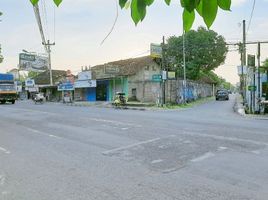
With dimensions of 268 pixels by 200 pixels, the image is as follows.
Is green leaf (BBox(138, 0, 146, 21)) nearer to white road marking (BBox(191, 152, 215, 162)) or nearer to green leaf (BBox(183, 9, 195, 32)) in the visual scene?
green leaf (BBox(183, 9, 195, 32))

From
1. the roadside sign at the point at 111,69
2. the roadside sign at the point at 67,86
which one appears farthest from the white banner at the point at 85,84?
the roadside sign at the point at 111,69

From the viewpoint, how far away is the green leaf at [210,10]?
148 centimetres

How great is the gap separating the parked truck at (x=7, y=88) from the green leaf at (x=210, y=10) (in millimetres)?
47305

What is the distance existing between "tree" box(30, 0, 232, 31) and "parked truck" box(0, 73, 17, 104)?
46932 mm

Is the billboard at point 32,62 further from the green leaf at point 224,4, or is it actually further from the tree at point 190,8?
the green leaf at point 224,4

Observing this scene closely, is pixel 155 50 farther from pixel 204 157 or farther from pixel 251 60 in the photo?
pixel 204 157

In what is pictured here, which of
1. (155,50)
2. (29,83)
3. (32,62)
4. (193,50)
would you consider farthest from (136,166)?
(29,83)

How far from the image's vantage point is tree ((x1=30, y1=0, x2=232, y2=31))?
1478mm

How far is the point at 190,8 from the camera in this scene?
1.54m

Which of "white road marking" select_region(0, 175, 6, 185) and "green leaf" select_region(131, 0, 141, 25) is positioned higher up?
"green leaf" select_region(131, 0, 141, 25)

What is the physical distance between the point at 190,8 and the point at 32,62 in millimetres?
63311

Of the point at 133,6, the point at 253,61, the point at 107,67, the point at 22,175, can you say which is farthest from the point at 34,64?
the point at 133,6

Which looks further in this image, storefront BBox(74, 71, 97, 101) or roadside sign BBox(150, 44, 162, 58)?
storefront BBox(74, 71, 97, 101)

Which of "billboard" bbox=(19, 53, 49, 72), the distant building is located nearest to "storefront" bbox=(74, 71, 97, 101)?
the distant building
